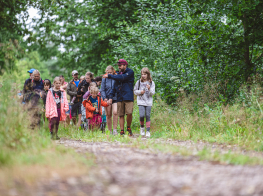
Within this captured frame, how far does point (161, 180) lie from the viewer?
3766mm

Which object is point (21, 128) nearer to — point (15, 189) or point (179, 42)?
point (15, 189)

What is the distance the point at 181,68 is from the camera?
11.7m

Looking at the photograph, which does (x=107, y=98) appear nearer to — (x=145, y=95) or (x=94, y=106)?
(x=94, y=106)

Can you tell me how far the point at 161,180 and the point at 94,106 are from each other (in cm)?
636

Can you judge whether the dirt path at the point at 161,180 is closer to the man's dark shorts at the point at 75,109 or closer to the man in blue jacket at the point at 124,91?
the man in blue jacket at the point at 124,91

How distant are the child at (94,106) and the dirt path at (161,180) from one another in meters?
5.13

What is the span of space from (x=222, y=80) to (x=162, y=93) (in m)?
2.61

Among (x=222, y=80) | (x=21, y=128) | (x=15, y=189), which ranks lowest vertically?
(x=15, y=189)

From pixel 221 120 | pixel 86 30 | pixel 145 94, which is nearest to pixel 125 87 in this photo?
pixel 145 94

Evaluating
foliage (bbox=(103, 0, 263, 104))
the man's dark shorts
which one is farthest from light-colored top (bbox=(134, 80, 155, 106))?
the man's dark shorts

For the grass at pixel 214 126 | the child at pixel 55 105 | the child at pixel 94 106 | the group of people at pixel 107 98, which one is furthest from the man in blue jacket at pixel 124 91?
the child at pixel 55 105

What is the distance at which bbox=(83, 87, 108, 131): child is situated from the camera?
9820 millimetres

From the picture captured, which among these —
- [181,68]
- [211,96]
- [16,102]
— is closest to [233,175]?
[16,102]

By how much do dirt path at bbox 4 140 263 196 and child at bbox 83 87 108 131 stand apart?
16.8ft
